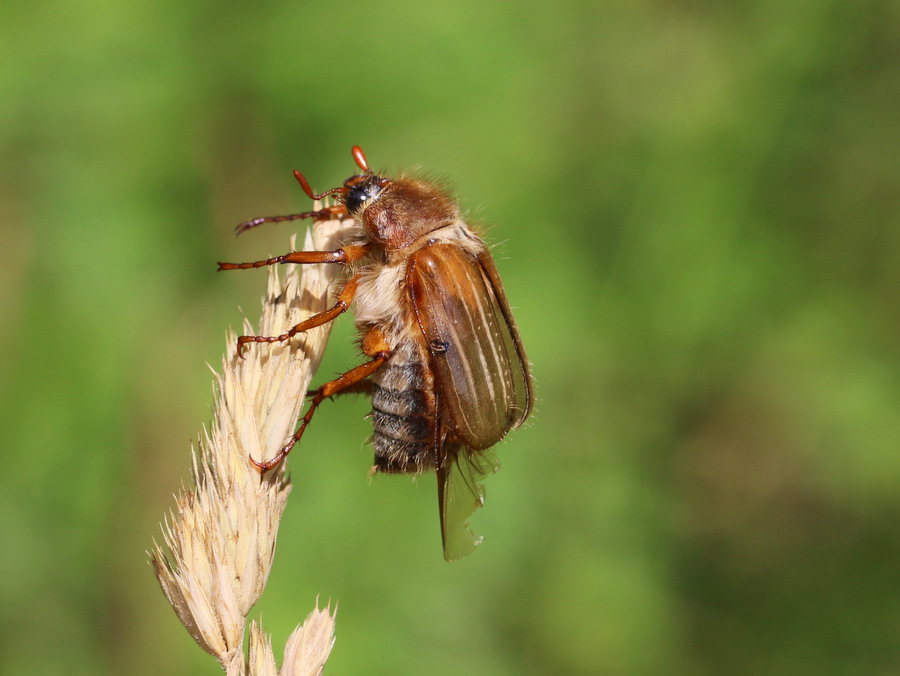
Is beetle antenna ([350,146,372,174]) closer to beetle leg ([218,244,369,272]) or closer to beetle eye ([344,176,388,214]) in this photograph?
beetle eye ([344,176,388,214])

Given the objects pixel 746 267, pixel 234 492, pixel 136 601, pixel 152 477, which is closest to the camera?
pixel 234 492

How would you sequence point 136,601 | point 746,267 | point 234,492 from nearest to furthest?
point 234,492 → point 136,601 → point 746,267

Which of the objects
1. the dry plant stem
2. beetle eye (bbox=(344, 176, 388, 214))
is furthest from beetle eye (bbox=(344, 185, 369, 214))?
the dry plant stem

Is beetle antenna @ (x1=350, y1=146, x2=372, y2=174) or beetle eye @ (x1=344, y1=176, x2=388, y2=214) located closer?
beetle eye @ (x1=344, y1=176, x2=388, y2=214)

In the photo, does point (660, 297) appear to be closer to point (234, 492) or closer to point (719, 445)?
point (719, 445)

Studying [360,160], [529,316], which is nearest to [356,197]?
[360,160]

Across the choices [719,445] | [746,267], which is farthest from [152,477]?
[746,267]

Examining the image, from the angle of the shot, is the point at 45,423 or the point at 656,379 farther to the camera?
the point at 656,379
